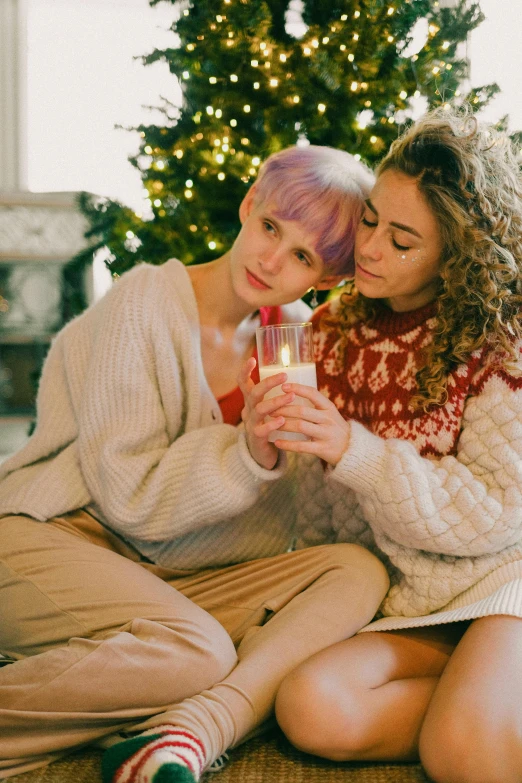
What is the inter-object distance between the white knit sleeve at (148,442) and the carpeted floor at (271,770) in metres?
0.43

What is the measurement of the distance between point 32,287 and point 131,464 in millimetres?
2478

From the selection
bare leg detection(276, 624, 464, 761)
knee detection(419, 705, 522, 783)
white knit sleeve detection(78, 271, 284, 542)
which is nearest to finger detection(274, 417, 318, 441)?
white knit sleeve detection(78, 271, 284, 542)

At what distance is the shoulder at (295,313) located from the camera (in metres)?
1.93

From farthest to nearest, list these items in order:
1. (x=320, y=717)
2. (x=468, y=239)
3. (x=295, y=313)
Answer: (x=295, y=313) < (x=468, y=239) < (x=320, y=717)

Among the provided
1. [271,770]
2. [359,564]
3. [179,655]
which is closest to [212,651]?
[179,655]

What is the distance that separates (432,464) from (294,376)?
1.06 feet

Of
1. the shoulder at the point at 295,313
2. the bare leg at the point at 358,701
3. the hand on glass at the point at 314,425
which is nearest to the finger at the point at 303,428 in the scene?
the hand on glass at the point at 314,425

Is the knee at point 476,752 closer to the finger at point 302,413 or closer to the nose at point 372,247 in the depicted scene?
the finger at point 302,413

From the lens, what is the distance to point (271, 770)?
126cm

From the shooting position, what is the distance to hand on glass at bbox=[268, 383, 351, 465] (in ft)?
4.33

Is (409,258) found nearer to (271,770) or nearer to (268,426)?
(268,426)

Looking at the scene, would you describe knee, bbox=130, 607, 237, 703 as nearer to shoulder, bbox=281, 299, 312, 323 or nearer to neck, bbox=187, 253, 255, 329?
neck, bbox=187, 253, 255, 329

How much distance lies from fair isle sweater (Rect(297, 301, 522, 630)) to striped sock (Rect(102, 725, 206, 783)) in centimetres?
45

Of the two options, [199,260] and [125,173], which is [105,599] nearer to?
[199,260]
